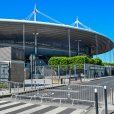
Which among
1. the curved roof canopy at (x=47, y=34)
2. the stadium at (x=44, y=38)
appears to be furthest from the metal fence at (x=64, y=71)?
the curved roof canopy at (x=47, y=34)

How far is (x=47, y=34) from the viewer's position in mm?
94875

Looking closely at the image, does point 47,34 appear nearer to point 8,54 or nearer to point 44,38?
point 44,38

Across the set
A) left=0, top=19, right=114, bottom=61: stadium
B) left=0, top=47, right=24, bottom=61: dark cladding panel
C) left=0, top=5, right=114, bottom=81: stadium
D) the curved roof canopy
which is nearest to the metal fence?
left=0, top=47, right=24, bottom=61: dark cladding panel

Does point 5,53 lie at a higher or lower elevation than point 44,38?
lower

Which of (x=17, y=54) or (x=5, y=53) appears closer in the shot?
(x=5, y=53)

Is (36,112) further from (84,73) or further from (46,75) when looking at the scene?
(84,73)

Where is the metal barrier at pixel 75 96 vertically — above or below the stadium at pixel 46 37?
below

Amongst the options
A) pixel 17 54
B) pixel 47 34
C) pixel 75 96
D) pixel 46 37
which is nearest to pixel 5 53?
pixel 17 54

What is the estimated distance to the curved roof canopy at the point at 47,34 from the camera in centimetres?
8494

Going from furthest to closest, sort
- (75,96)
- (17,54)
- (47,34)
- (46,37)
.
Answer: (46,37)
(47,34)
(17,54)
(75,96)

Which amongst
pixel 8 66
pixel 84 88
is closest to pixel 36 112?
pixel 84 88

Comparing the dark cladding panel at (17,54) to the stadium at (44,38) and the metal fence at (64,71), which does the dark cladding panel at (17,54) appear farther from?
the stadium at (44,38)

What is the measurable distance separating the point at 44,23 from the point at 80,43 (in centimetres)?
2662

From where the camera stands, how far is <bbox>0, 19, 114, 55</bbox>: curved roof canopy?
279ft
